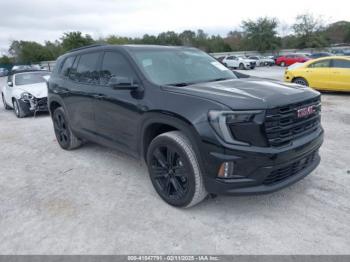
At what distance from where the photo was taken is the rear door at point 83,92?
4.42 metres

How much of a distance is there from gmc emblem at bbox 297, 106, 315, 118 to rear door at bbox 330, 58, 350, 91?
8.60m

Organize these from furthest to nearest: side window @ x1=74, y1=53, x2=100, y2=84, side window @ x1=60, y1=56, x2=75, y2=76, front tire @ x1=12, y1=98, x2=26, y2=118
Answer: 1. front tire @ x1=12, y1=98, x2=26, y2=118
2. side window @ x1=60, y1=56, x2=75, y2=76
3. side window @ x1=74, y1=53, x2=100, y2=84

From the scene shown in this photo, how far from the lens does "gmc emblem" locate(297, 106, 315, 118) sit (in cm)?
301

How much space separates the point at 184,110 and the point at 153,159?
31.7 inches

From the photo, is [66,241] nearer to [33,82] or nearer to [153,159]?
[153,159]

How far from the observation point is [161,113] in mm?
3232

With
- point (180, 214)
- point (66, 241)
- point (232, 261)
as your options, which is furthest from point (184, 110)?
point (66, 241)

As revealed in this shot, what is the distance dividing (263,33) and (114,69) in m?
49.3

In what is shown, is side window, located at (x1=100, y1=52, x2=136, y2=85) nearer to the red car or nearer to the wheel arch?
the wheel arch

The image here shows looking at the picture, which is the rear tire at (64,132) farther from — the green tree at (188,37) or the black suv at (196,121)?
the green tree at (188,37)

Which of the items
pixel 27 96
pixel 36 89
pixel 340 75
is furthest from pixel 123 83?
pixel 340 75

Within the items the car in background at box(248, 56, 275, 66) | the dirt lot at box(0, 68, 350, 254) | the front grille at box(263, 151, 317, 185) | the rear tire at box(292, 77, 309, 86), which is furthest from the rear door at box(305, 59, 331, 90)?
the car in background at box(248, 56, 275, 66)

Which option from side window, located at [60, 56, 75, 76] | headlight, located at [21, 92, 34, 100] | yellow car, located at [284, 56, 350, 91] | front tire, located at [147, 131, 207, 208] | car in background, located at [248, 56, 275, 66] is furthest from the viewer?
car in background, located at [248, 56, 275, 66]

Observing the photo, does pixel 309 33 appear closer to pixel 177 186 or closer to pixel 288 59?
pixel 288 59
